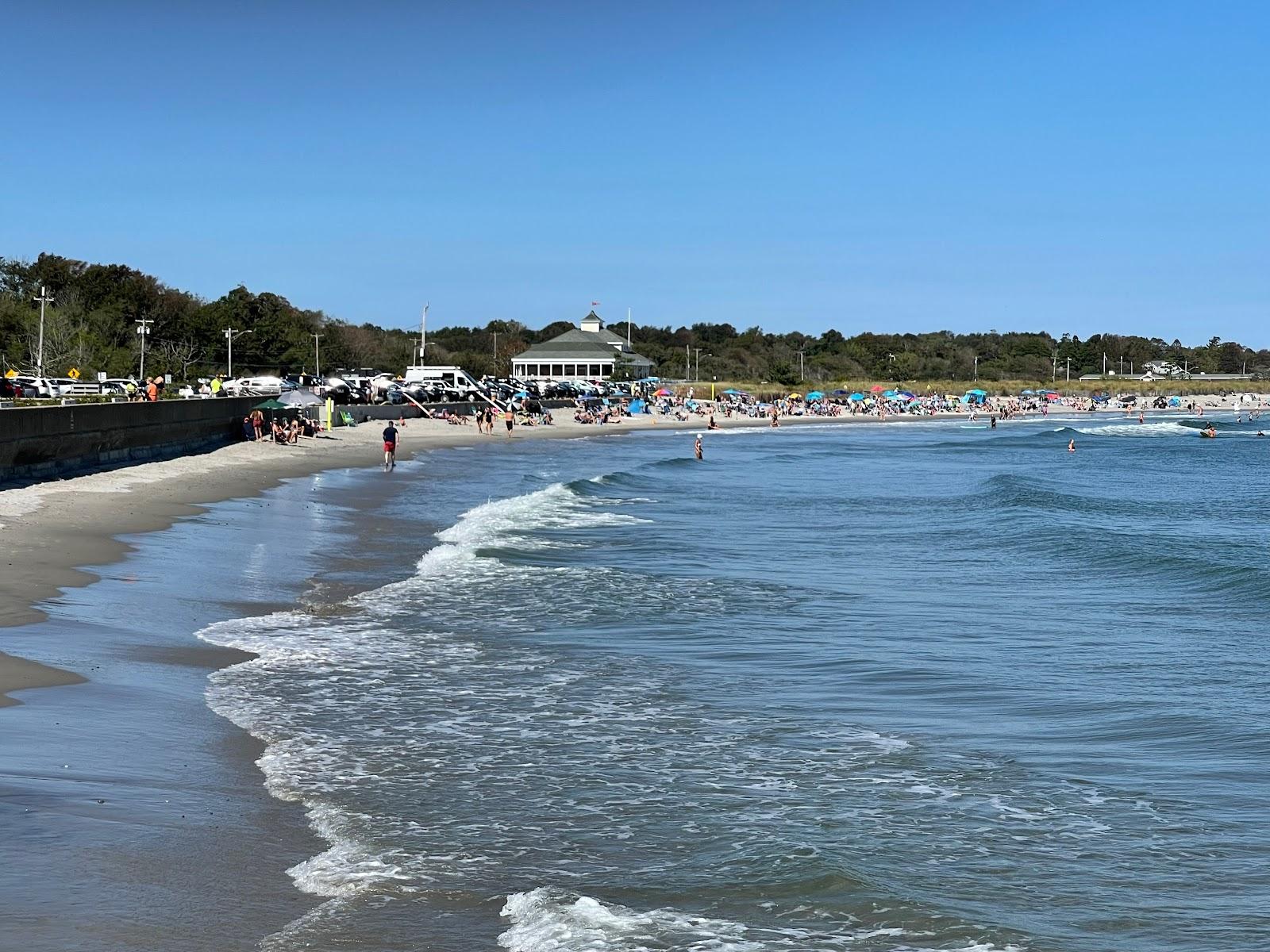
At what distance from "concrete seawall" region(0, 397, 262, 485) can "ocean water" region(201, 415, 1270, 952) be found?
8182 millimetres

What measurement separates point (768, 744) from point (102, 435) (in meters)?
25.5

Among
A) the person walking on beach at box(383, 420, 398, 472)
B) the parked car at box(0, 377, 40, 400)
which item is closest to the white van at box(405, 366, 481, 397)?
the parked car at box(0, 377, 40, 400)

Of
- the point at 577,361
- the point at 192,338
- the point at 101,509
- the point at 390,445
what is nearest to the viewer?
the point at 101,509

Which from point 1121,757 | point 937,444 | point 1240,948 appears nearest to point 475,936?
point 1240,948

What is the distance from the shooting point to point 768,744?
9.60 m

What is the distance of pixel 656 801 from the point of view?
817 cm

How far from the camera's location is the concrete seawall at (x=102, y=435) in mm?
25406

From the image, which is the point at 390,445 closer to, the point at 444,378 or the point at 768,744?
the point at 768,744

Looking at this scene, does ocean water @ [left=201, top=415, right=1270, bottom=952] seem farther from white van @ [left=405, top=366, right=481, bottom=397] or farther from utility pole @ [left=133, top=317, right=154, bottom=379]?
utility pole @ [left=133, top=317, right=154, bottom=379]

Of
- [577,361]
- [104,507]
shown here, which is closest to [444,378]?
[577,361]

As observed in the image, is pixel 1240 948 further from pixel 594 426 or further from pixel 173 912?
pixel 594 426

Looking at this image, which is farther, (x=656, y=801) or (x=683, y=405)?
(x=683, y=405)

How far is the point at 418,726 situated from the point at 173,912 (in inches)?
160

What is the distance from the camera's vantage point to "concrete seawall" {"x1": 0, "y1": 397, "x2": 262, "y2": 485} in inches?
1000
